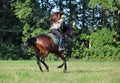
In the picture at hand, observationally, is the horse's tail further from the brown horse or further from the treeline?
the treeline

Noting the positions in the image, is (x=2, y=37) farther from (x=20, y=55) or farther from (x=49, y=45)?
(x=49, y=45)

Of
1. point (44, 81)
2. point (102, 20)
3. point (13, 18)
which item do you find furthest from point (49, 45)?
point (102, 20)

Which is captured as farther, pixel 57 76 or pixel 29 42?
pixel 29 42

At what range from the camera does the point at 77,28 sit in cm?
4462

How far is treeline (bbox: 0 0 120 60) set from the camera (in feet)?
128

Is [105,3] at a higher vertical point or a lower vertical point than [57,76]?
higher

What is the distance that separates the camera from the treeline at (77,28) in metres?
39.0

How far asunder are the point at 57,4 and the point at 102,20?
18.1ft

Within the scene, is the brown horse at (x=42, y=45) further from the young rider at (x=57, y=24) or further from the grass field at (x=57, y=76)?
the grass field at (x=57, y=76)

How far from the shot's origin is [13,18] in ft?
136

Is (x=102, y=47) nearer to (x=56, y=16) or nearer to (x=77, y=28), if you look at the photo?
(x=77, y=28)

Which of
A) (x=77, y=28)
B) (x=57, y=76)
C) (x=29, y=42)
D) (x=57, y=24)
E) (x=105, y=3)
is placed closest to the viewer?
(x=57, y=76)

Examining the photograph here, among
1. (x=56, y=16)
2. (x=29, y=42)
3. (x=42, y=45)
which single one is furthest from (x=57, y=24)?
(x=29, y=42)

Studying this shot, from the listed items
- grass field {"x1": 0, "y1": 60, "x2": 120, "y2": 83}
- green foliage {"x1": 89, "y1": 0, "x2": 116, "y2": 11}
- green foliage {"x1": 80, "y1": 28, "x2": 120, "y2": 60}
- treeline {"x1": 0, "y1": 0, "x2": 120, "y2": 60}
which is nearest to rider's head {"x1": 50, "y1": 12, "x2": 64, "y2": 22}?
grass field {"x1": 0, "y1": 60, "x2": 120, "y2": 83}
